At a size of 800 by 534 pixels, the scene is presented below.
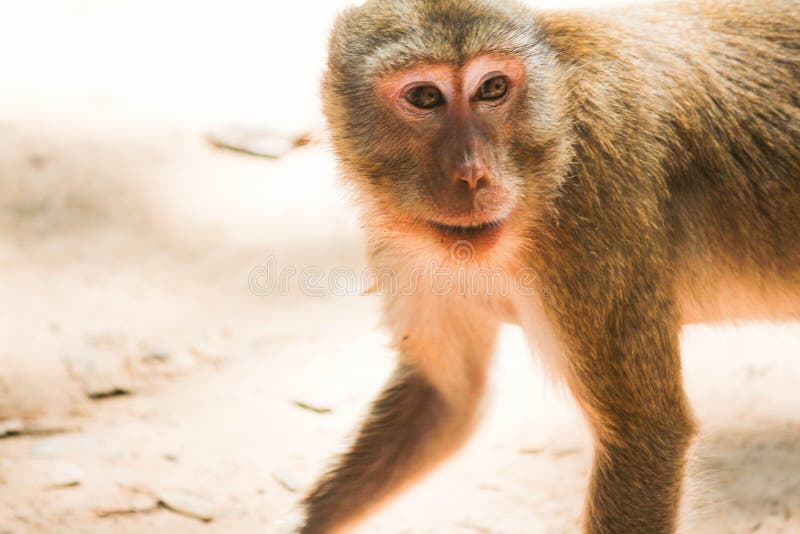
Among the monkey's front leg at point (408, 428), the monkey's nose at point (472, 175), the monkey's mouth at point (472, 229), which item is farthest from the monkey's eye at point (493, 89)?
the monkey's front leg at point (408, 428)

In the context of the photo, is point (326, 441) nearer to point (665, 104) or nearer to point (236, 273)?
point (236, 273)

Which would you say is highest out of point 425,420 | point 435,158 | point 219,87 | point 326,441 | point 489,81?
point 489,81

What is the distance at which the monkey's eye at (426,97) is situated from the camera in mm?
3607

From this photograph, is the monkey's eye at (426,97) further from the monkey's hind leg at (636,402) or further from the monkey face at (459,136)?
the monkey's hind leg at (636,402)

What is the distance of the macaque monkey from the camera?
3.63 metres

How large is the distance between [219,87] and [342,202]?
454 cm

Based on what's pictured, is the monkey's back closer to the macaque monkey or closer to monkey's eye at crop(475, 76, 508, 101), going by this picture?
the macaque monkey

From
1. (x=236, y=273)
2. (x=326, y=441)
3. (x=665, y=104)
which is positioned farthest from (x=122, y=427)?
(x=665, y=104)

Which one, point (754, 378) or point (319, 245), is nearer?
point (754, 378)

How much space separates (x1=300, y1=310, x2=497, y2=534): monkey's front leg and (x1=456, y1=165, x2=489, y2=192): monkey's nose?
3.79 ft

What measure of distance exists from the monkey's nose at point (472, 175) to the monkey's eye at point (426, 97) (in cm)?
26

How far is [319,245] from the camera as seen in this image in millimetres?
6828

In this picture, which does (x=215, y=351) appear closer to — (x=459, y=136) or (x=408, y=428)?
(x=408, y=428)

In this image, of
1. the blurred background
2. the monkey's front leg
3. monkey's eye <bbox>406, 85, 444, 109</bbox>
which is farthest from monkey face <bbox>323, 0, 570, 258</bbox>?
the monkey's front leg
